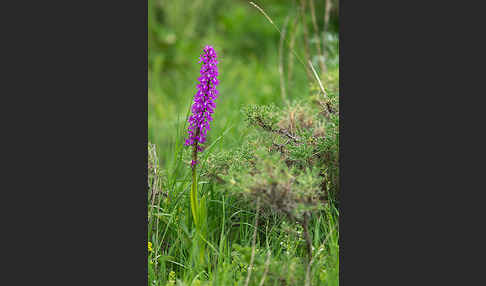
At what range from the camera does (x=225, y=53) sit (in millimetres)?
7645

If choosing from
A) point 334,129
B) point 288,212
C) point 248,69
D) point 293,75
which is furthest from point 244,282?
point 248,69

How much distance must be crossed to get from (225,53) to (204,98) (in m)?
4.76

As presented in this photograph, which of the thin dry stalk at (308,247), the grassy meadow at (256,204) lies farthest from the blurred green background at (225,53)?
the thin dry stalk at (308,247)

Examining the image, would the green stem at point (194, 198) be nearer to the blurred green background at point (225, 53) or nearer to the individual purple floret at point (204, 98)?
the individual purple floret at point (204, 98)

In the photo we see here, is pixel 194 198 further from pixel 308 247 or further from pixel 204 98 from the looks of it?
pixel 308 247

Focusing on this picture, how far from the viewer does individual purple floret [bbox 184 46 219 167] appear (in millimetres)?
2941

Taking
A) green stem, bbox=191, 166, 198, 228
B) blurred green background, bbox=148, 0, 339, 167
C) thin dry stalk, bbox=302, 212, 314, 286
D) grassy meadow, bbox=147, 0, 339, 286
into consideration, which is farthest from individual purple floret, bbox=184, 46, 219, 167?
blurred green background, bbox=148, 0, 339, 167

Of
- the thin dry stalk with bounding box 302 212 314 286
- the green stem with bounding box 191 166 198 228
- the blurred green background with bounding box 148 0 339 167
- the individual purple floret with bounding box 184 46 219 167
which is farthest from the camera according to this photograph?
the blurred green background with bounding box 148 0 339 167

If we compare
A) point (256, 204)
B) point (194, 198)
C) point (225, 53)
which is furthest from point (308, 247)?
point (225, 53)

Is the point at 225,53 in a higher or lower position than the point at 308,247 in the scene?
higher

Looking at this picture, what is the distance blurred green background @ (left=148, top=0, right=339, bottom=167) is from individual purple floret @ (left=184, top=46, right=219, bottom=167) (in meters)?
1.78

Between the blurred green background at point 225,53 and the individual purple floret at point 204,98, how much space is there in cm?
178

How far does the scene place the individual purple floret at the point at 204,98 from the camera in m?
2.94

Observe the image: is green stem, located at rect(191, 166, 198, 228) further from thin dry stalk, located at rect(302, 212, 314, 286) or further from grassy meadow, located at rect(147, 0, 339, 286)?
thin dry stalk, located at rect(302, 212, 314, 286)
